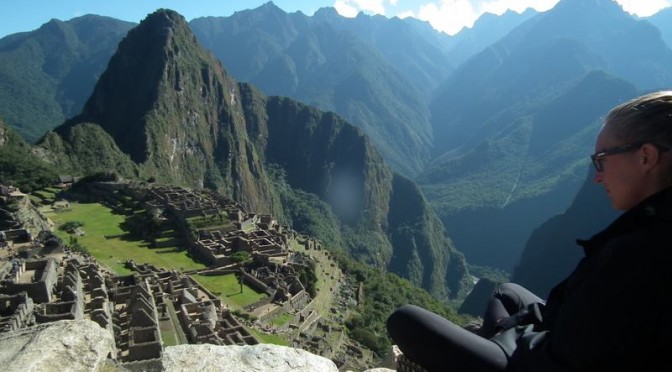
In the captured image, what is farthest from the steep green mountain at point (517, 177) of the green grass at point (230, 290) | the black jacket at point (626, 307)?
the black jacket at point (626, 307)

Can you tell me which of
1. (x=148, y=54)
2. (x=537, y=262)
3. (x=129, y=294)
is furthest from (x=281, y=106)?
(x=129, y=294)

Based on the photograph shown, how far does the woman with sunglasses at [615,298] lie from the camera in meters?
2.31

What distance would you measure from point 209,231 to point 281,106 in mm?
137845

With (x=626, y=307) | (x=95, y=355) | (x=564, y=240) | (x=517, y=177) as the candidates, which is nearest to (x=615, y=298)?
(x=626, y=307)

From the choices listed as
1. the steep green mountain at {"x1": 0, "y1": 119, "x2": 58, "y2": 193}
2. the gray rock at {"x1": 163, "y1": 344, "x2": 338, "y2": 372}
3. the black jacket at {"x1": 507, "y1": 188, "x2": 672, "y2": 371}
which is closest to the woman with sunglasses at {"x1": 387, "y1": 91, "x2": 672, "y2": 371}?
the black jacket at {"x1": 507, "y1": 188, "x2": 672, "y2": 371}

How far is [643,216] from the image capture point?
2557 millimetres

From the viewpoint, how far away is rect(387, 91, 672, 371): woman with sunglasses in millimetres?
2311

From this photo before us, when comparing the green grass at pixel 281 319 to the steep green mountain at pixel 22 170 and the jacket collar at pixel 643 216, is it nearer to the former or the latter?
the jacket collar at pixel 643 216

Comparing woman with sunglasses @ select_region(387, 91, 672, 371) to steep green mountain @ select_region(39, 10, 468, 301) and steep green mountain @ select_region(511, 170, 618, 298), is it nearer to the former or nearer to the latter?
steep green mountain @ select_region(39, 10, 468, 301)

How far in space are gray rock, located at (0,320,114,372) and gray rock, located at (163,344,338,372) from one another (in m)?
0.51

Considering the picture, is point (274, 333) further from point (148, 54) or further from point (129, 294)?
point (148, 54)

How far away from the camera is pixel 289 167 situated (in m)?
173

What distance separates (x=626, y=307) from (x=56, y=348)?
3.50 metres

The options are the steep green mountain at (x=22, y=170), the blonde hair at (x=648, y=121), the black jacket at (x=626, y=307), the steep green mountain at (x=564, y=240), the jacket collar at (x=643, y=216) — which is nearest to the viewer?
the black jacket at (x=626, y=307)
